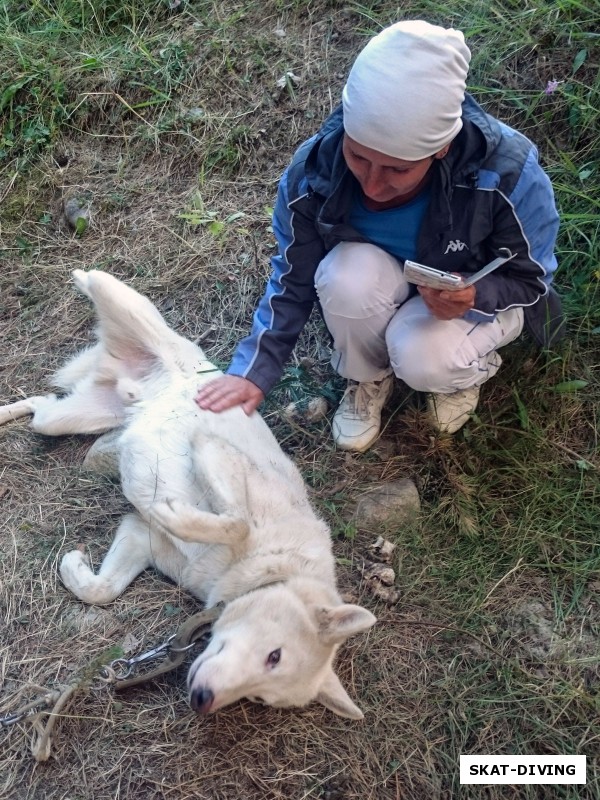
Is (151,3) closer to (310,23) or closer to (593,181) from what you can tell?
(310,23)

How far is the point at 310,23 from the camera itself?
4941 mm

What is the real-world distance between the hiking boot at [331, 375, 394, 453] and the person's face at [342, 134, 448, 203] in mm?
1120

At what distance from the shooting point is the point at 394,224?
306 centimetres

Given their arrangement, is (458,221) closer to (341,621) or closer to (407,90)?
(407,90)

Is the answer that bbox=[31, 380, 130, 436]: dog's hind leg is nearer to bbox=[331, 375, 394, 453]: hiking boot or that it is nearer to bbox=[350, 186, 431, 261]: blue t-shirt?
bbox=[331, 375, 394, 453]: hiking boot

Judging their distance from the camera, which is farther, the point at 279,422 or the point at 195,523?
the point at 279,422

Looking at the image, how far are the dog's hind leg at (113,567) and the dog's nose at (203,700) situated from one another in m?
0.79

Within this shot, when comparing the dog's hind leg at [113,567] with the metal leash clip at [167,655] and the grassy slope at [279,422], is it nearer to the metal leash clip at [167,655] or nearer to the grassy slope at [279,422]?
the grassy slope at [279,422]

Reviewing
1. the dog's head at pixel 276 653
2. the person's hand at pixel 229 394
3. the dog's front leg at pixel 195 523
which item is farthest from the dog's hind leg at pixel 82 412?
the dog's head at pixel 276 653

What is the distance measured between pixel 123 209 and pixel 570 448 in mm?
3123

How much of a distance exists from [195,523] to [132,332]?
1.30 metres

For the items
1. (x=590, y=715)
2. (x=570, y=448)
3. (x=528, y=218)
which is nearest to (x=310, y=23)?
(x=528, y=218)

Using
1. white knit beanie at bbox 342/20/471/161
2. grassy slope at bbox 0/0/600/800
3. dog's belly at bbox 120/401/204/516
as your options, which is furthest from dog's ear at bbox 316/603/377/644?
white knit beanie at bbox 342/20/471/161

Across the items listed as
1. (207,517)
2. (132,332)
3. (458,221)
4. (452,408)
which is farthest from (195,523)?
(458,221)
